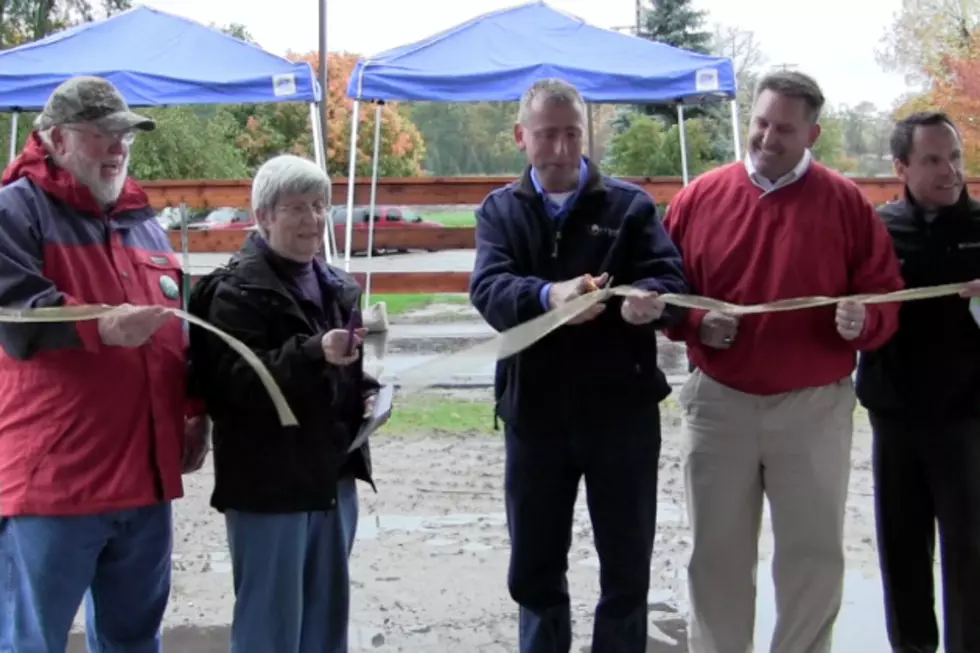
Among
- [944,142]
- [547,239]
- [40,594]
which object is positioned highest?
[944,142]

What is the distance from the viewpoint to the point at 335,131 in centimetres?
2330

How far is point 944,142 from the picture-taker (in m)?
3.39

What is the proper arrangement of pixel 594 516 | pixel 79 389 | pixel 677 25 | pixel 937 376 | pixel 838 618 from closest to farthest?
pixel 79 389, pixel 594 516, pixel 937 376, pixel 838 618, pixel 677 25

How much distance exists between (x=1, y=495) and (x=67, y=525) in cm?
22

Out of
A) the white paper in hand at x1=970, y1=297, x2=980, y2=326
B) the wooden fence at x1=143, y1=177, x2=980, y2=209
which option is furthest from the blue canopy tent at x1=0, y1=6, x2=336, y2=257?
the white paper in hand at x1=970, y1=297, x2=980, y2=326

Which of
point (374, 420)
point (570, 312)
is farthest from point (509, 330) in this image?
point (374, 420)

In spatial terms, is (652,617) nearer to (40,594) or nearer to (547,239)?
(547,239)

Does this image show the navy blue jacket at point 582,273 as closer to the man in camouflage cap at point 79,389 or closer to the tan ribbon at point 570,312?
the tan ribbon at point 570,312

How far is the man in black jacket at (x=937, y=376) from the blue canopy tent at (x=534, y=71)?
6044 mm

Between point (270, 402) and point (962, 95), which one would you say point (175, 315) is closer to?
point (270, 402)

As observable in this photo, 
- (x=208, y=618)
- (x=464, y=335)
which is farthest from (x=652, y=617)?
(x=464, y=335)

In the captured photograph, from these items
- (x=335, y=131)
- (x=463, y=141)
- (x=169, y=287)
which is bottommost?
(x=169, y=287)

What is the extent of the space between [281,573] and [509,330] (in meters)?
0.95

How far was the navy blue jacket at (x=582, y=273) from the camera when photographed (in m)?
3.16
